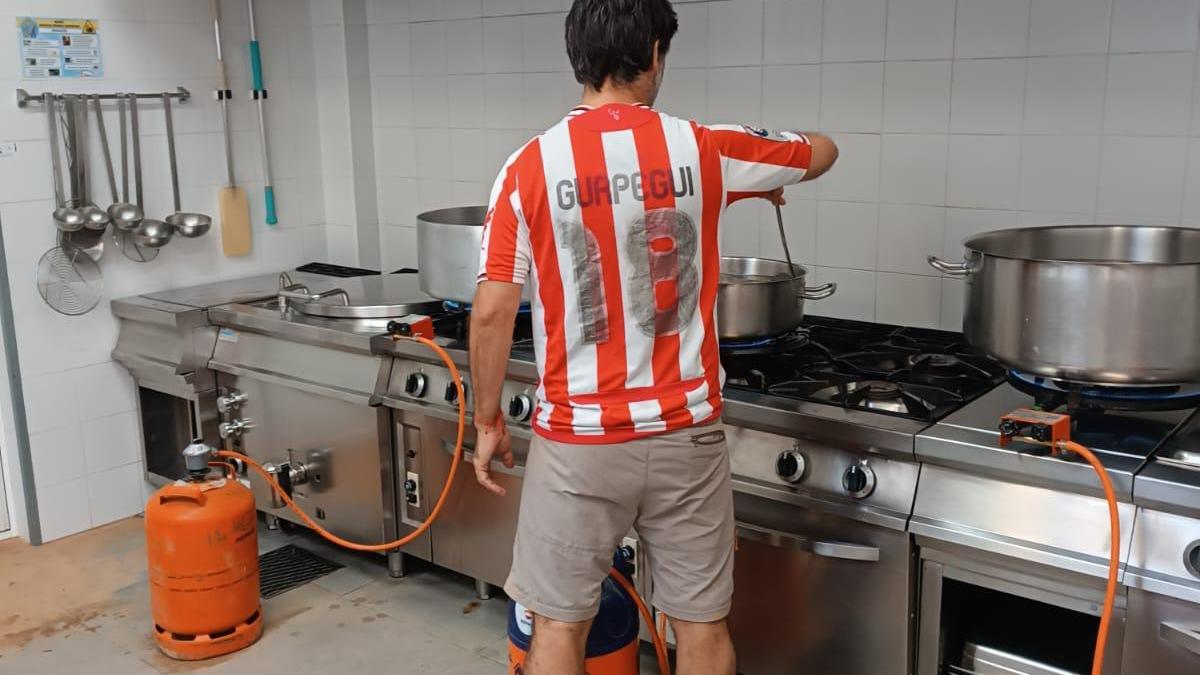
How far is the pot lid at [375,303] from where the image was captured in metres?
3.01

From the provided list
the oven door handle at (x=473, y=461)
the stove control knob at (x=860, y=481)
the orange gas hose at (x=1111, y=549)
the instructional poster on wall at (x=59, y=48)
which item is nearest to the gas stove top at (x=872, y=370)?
the stove control knob at (x=860, y=481)

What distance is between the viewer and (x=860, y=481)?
2.03 meters

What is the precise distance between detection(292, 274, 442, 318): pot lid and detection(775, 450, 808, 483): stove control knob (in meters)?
1.28

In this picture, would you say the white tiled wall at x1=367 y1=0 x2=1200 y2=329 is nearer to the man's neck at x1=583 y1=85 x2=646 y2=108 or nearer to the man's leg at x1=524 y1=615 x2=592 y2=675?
the man's neck at x1=583 y1=85 x2=646 y2=108

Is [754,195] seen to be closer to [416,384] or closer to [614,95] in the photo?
[614,95]

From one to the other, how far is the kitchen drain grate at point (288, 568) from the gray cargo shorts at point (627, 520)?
132 centimetres

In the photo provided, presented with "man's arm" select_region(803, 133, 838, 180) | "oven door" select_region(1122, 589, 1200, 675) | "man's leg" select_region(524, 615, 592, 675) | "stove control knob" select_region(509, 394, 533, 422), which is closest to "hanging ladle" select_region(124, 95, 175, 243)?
"stove control knob" select_region(509, 394, 533, 422)

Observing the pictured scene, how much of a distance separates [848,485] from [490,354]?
70 centimetres

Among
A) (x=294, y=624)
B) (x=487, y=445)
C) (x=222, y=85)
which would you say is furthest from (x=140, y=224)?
(x=487, y=445)

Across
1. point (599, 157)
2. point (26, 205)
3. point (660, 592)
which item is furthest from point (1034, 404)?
point (26, 205)

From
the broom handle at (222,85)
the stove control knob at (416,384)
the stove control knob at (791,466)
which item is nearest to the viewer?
the stove control knob at (791,466)

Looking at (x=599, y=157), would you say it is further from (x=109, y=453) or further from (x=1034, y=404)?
(x=109, y=453)

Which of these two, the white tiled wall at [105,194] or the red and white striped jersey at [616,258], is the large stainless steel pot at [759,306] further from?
the white tiled wall at [105,194]

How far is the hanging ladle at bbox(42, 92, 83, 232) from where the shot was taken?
10.4 feet
